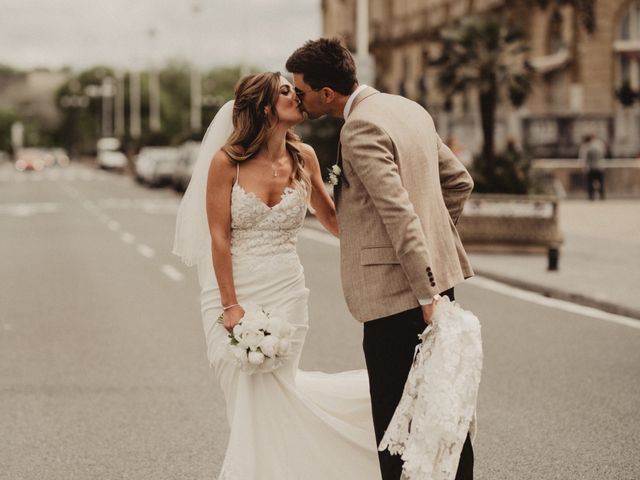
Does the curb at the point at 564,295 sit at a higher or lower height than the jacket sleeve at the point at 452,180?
lower

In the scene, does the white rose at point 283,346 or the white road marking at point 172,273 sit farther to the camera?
the white road marking at point 172,273

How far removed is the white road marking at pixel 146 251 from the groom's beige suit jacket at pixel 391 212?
600 inches

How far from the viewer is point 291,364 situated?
5.11m

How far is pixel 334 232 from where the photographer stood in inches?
211

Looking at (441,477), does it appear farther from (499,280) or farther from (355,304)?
(499,280)

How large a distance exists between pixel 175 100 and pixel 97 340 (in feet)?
512

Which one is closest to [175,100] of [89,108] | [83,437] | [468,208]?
[89,108]

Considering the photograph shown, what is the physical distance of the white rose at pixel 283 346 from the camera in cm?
489

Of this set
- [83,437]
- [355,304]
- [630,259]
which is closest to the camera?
[355,304]

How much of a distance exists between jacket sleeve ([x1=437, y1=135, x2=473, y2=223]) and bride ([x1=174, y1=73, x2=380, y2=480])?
59 centimetres

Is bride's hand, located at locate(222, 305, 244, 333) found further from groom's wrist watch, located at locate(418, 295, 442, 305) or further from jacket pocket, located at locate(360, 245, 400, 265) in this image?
groom's wrist watch, located at locate(418, 295, 442, 305)

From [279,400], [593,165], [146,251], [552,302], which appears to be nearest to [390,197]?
[279,400]

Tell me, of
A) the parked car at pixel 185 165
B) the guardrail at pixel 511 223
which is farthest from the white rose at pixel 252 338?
the parked car at pixel 185 165

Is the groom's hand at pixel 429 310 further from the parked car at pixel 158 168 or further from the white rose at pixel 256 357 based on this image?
the parked car at pixel 158 168
